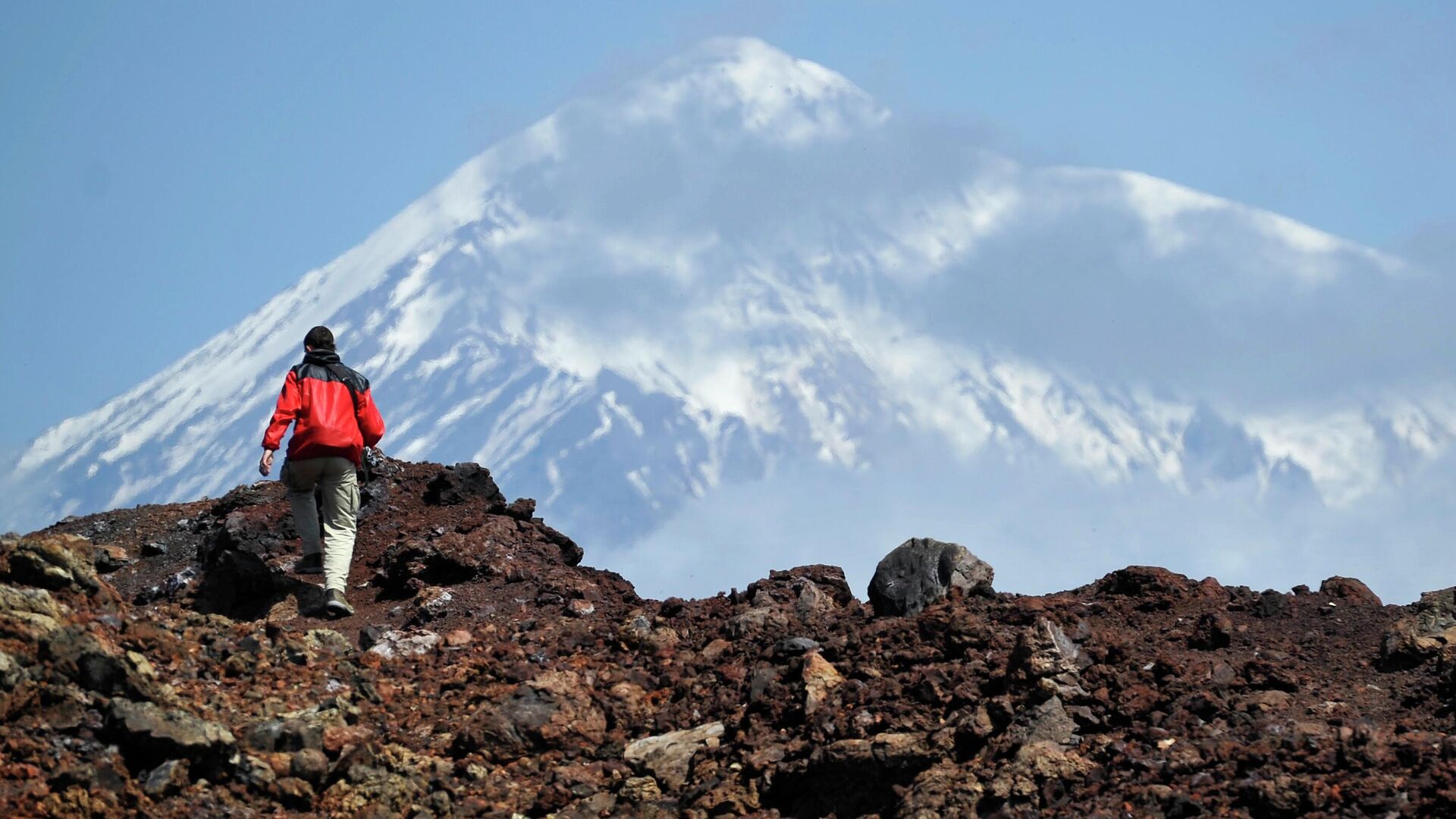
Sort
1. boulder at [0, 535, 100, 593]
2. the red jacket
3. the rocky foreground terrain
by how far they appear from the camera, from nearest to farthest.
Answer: the rocky foreground terrain, boulder at [0, 535, 100, 593], the red jacket

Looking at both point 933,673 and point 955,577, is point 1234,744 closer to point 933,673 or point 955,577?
point 933,673

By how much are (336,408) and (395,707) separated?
3554 mm

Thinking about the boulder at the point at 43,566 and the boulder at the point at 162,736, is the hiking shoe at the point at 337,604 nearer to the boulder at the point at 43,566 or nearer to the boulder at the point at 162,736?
the boulder at the point at 43,566

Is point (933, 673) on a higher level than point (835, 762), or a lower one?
higher

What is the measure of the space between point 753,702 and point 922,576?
2.41m

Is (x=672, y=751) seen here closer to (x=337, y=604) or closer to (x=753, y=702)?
(x=753, y=702)

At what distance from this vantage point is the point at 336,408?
43.9ft

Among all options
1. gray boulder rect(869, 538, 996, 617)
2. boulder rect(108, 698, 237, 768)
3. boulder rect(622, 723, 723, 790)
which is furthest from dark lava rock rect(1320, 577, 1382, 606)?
boulder rect(108, 698, 237, 768)

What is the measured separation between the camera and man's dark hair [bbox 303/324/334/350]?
44.3ft

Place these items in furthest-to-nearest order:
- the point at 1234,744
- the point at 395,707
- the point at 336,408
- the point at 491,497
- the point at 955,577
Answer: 1. the point at 491,497
2. the point at 336,408
3. the point at 955,577
4. the point at 395,707
5. the point at 1234,744

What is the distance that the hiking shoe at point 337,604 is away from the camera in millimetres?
13172

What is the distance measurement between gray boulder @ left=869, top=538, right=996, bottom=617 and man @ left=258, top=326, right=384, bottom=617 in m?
4.59

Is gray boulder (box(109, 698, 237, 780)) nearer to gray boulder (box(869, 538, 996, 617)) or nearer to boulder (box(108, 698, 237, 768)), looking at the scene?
boulder (box(108, 698, 237, 768))

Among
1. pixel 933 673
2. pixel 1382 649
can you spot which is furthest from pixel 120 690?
pixel 1382 649
